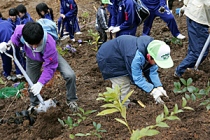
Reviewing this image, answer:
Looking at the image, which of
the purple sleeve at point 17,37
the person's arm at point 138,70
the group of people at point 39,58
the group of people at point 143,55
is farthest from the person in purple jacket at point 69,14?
the person's arm at point 138,70

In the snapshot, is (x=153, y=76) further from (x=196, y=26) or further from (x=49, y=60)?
(x=49, y=60)

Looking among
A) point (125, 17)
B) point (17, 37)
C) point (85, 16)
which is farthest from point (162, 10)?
point (85, 16)

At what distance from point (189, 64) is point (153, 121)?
60.1 inches

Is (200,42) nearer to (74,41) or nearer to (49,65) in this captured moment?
(49,65)

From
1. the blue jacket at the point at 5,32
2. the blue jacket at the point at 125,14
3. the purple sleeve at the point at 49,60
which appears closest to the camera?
the purple sleeve at the point at 49,60

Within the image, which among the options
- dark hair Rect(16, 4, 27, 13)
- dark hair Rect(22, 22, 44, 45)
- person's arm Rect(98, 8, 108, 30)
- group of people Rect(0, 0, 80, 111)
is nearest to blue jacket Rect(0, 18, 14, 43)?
dark hair Rect(16, 4, 27, 13)

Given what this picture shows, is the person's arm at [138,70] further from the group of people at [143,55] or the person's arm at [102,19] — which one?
the person's arm at [102,19]

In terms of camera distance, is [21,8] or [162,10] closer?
[162,10]

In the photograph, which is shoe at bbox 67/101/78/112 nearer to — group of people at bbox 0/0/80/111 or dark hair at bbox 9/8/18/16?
group of people at bbox 0/0/80/111

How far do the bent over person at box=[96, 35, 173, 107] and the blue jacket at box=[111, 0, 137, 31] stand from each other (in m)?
1.41

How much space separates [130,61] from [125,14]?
1887 mm

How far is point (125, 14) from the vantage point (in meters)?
5.16

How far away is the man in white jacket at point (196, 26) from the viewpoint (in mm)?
4184

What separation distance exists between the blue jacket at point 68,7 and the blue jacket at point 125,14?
2.27 meters
